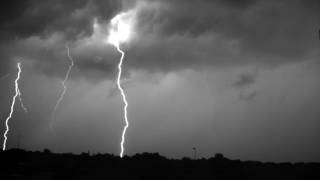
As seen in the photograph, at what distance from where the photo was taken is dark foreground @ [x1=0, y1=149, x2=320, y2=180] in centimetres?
5941

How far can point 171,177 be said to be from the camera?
198 feet

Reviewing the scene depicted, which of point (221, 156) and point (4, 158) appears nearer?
point (4, 158)

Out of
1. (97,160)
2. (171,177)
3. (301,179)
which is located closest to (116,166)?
(97,160)

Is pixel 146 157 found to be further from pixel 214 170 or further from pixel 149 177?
pixel 214 170

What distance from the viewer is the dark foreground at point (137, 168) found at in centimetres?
5941

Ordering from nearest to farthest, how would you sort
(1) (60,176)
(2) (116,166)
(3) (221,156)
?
1. (1) (60,176)
2. (2) (116,166)
3. (3) (221,156)

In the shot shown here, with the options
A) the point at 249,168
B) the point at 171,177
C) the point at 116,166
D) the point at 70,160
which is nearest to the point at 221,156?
the point at 249,168

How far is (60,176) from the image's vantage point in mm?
A: 57688

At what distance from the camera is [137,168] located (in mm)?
61688

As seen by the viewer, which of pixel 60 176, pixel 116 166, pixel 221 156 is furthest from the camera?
pixel 221 156

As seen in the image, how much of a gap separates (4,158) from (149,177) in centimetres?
2162

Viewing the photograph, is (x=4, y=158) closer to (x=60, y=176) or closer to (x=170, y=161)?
(x=60, y=176)

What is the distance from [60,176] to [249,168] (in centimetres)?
2751

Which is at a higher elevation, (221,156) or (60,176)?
(221,156)
